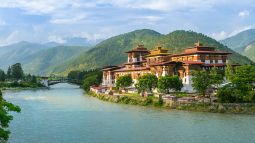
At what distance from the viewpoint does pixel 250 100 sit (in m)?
55.6

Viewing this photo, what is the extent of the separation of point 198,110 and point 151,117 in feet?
25.9

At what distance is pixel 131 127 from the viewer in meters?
43.6

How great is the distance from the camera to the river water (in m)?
37.0

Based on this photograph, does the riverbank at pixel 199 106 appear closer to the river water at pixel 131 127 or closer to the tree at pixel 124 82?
the river water at pixel 131 127

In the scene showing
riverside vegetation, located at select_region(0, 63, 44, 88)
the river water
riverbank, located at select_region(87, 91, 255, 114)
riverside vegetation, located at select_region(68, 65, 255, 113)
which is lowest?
the river water

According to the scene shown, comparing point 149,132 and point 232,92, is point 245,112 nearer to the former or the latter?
point 232,92

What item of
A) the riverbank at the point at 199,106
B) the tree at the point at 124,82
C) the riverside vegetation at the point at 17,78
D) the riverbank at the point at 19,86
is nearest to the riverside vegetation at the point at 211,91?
the riverbank at the point at 199,106

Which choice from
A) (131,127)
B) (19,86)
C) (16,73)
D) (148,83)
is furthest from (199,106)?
(16,73)

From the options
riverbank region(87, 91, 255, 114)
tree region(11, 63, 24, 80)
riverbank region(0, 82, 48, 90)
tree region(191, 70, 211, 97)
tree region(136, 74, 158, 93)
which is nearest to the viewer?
riverbank region(87, 91, 255, 114)

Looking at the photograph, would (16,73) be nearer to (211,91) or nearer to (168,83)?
(168,83)

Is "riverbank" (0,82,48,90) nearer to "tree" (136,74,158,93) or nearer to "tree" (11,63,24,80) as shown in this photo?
"tree" (11,63,24,80)

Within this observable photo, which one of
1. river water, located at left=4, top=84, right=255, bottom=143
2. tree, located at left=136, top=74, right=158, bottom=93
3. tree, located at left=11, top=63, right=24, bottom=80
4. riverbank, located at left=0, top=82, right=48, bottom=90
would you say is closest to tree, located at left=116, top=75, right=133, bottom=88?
tree, located at left=136, top=74, right=158, bottom=93

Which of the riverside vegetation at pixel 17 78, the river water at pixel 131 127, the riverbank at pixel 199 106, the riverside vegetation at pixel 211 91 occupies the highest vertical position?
the riverside vegetation at pixel 17 78

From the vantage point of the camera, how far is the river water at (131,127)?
37.0m
